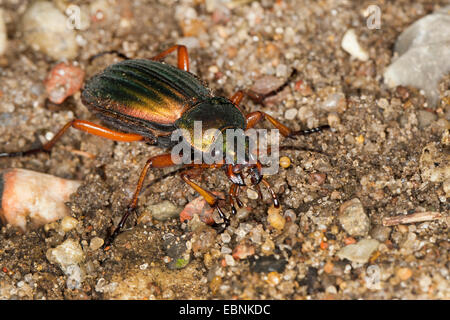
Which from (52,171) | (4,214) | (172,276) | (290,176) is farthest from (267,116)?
(4,214)

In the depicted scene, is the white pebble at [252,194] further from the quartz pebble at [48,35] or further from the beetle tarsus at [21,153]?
the quartz pebble at [48,35]

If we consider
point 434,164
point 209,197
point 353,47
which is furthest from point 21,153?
point 434,164

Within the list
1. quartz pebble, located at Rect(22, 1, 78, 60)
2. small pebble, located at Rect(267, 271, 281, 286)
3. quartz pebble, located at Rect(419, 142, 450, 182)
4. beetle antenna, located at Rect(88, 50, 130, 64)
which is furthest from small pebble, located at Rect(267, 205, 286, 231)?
quartz pebble, located at Rect(22, 1, 78, 60)

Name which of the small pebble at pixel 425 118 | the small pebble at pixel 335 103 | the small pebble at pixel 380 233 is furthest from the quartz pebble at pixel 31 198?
the small pebble at pixel 425 118

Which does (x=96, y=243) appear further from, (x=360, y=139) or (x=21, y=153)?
(x=360, y=139)

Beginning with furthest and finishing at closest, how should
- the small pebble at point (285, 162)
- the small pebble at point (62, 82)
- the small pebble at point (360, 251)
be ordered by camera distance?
the small pebble at point (62, 82) < the small pebble at point (285, 162) < the small pebble at point (360, 251)

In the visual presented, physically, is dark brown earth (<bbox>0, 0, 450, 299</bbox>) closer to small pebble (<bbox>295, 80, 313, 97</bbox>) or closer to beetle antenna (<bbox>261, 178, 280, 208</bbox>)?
small pebble (<bbox>295, 80, 313, 97</bbox>)
